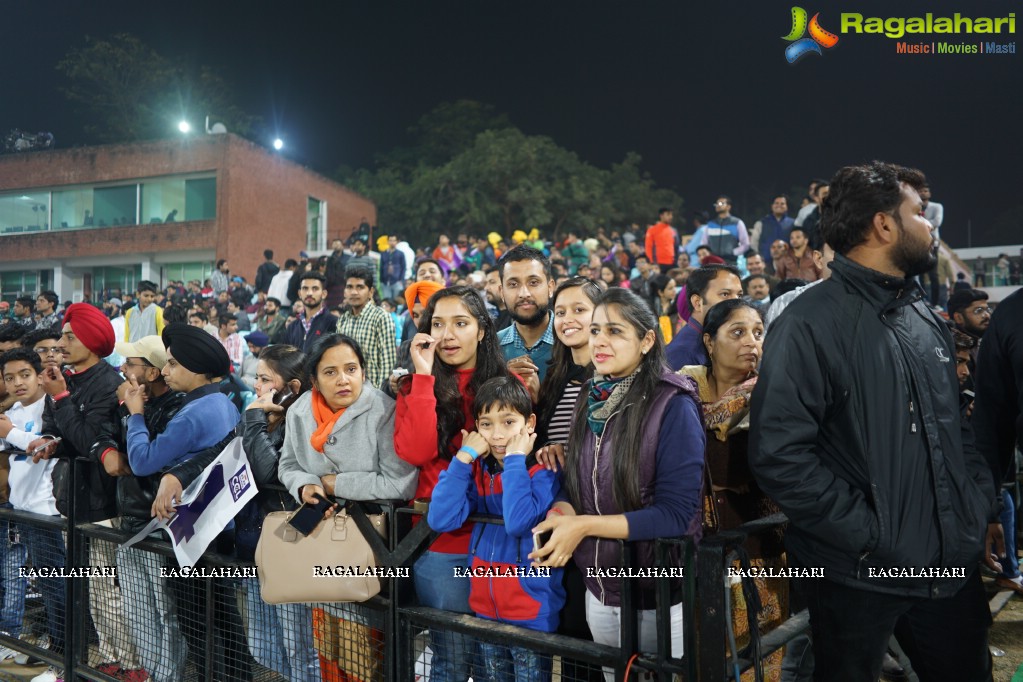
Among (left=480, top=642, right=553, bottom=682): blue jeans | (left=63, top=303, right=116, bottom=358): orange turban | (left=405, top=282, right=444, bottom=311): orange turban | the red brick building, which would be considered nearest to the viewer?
(left=480, top=642, right=553, bottom=682): blue jeans

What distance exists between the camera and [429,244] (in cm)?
→ 3694

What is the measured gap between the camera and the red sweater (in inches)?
112

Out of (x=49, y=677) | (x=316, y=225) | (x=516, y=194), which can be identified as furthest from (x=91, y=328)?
(x=516, y=194)

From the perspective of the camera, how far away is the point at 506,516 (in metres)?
2.47

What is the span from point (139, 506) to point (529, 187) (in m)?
33.4

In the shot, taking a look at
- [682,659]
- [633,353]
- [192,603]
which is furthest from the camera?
[192,603]

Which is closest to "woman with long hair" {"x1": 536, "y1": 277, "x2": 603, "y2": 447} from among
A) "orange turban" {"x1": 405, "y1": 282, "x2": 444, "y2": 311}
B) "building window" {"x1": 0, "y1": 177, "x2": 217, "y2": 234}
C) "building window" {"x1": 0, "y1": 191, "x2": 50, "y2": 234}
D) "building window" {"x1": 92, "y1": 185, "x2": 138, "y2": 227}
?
"orange turban" {"x1": 405, "y1": 282, "x2": 444, "y2": 311}

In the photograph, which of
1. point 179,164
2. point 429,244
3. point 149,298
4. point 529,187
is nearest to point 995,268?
point 529,187

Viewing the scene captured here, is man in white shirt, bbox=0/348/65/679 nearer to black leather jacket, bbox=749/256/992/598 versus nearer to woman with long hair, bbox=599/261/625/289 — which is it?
black leather jacket, bbox=749/256/992/598

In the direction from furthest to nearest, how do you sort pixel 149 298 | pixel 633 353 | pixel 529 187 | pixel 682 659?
1. pixel 529 187
2. pixel 149 298
3. pixel 633 353
4. pixel 682 659

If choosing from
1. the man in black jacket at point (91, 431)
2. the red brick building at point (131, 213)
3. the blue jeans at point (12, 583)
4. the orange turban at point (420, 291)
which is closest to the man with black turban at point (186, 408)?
the man in black jacket at point (91, 431)

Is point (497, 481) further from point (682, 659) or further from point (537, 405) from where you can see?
point (682, 659)

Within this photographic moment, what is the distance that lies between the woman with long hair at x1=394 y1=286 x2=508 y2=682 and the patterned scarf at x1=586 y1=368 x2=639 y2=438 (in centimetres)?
54

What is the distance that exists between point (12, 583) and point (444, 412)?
3408mm
